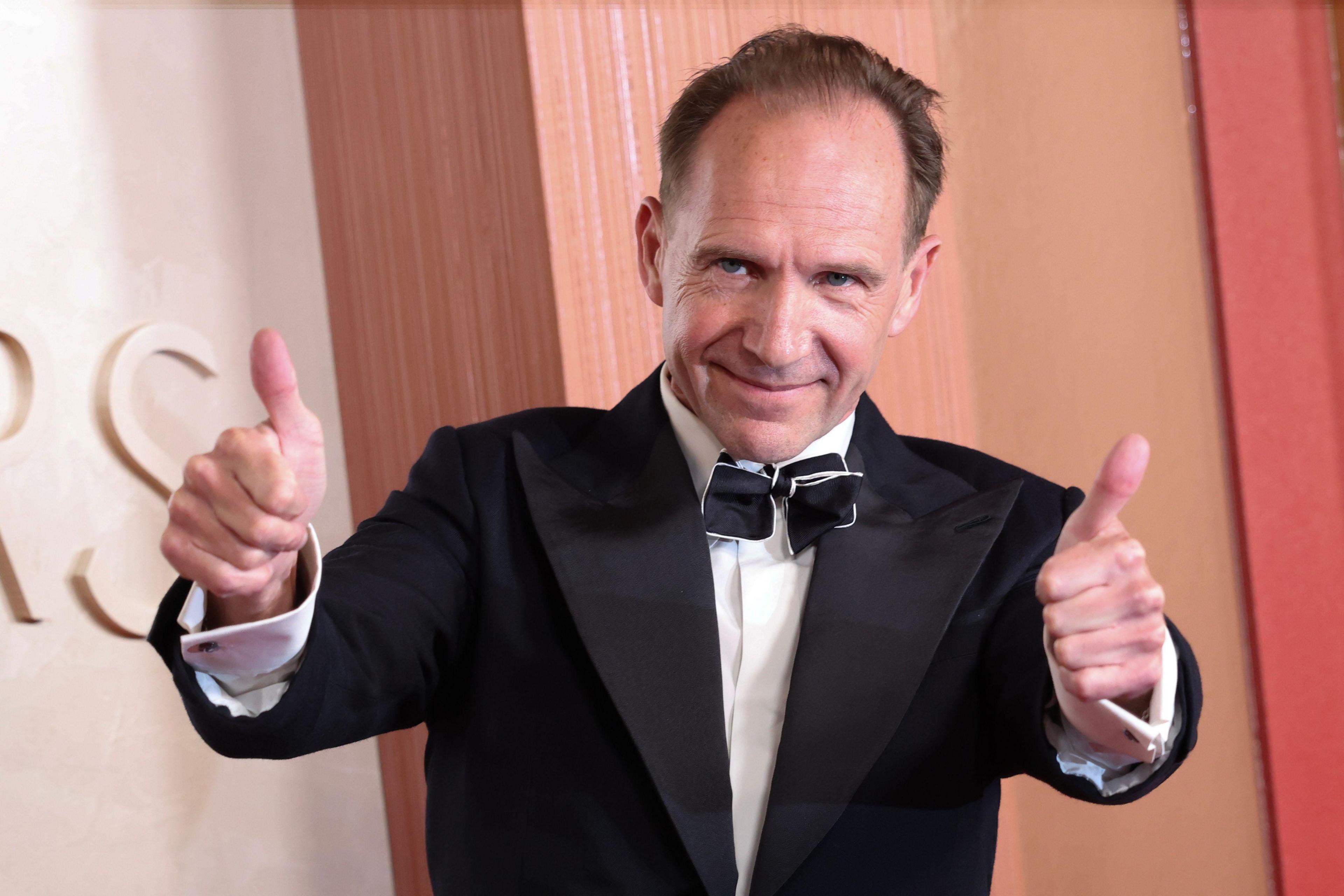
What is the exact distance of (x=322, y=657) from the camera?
3.07ft

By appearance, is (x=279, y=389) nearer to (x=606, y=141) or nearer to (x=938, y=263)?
(x=606, y=141)

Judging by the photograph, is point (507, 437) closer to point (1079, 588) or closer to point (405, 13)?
point (1079, 588)

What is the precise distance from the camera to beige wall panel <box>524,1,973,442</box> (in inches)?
66.6

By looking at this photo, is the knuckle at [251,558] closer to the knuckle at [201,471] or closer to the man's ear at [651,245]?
the knuckle at [201,471]

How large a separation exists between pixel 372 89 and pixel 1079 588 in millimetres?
1456

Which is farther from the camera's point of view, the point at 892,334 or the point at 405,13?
the point at 405,13

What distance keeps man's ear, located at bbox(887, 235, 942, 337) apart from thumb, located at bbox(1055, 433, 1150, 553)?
441 mm

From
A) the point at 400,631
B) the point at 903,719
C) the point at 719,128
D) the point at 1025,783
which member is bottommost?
the point at 1025,783

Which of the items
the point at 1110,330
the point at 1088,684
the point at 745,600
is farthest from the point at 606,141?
the point at 1110,330

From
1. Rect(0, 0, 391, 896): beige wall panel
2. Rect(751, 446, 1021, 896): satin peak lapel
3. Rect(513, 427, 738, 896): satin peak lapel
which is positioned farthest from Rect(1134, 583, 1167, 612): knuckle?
Rect(0, 0, 391, 896): beige wall panel

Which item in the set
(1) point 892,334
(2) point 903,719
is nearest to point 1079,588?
(2) point 903,719

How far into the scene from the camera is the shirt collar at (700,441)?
127 cm

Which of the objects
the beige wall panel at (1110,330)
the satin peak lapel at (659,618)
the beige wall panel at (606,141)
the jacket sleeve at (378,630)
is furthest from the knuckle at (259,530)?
the beige wall panel at (1110,330)

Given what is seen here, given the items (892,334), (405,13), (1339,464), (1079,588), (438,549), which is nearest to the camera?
(1079,588)
